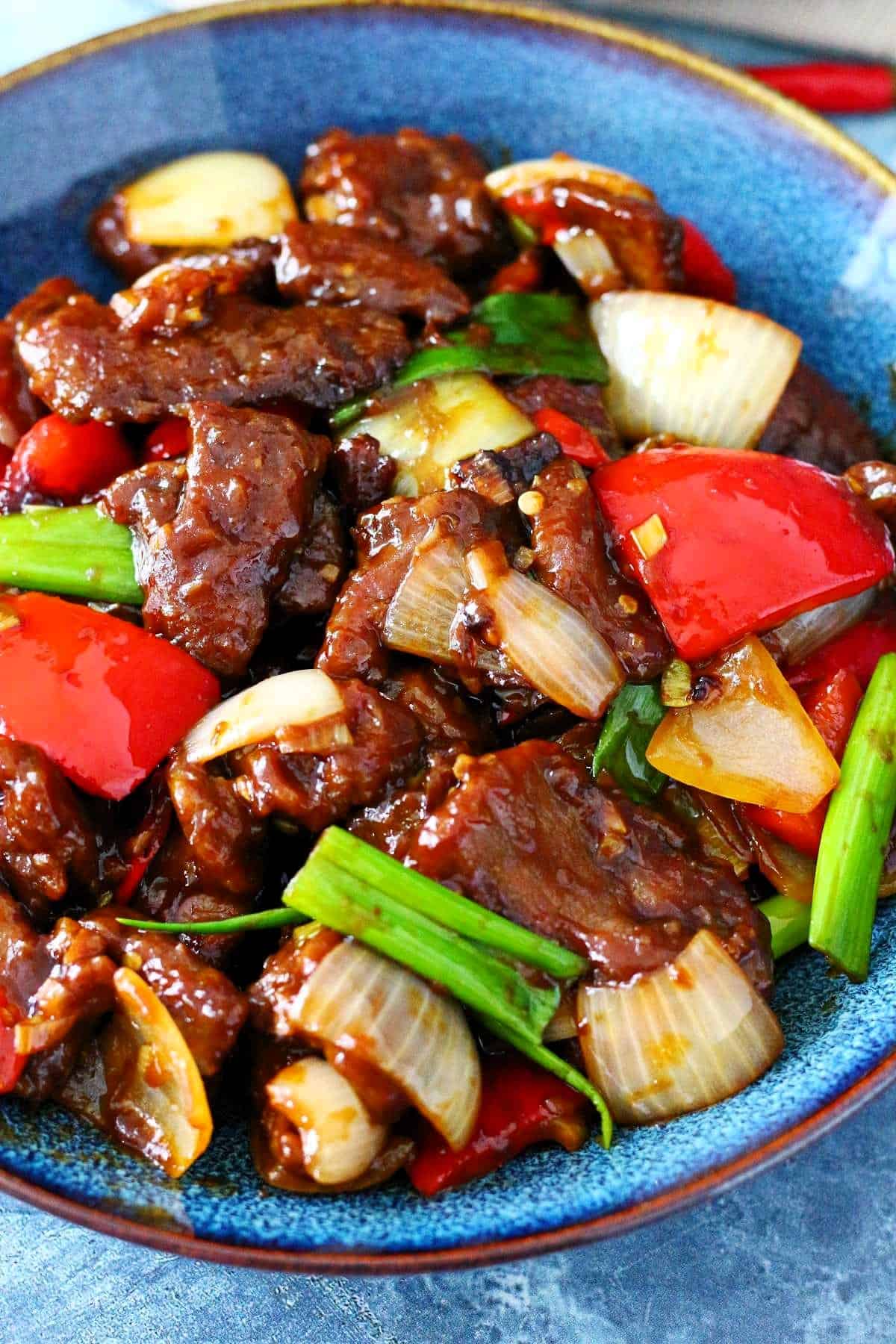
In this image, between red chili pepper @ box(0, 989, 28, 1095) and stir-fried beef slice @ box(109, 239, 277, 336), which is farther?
stir-fried beef slice @ box(109, 239, 277, 336)

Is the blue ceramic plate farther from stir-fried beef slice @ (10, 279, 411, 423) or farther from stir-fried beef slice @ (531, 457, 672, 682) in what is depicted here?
stir-fried beef slice @ (531, 457, 672, 682)

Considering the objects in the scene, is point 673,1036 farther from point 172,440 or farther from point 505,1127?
point 172,440

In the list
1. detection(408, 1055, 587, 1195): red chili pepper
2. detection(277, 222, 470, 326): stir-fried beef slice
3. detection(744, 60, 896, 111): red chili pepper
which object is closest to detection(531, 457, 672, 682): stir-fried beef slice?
detection(277, 222, 470, 326): stir-fried beef slice

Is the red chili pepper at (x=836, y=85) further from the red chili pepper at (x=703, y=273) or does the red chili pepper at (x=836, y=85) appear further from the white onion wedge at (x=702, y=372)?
the white onion wedge at (x=702, y=372)

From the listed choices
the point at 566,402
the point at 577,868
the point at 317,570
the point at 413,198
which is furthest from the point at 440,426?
the point at 577,868

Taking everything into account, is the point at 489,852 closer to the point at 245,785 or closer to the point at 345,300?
the point at 245,785

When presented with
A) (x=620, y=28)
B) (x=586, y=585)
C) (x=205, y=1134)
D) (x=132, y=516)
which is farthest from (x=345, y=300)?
(x=205, y=1134)
